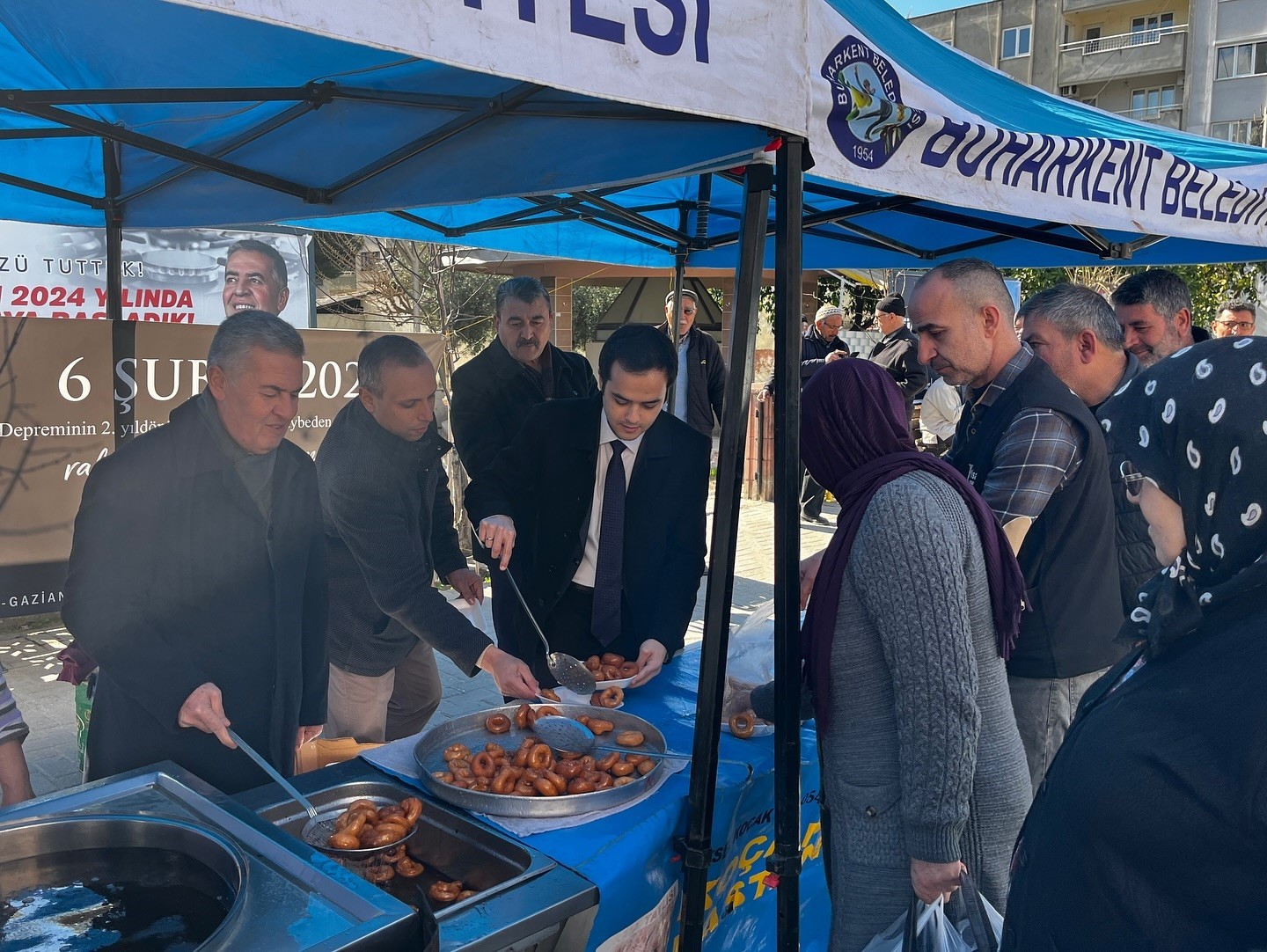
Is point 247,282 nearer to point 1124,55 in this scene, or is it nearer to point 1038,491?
point 1038,491

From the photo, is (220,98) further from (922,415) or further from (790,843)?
(922,415)

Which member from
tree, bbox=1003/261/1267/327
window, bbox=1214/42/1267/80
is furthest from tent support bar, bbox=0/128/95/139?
window, bbox=1214/42/1267/80

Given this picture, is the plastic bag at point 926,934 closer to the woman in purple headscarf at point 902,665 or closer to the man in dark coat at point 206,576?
the woman in purple headscarf at point 902,665

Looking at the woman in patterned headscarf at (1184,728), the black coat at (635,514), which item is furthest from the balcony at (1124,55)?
the woman in patterned headscarf at (1184,728)

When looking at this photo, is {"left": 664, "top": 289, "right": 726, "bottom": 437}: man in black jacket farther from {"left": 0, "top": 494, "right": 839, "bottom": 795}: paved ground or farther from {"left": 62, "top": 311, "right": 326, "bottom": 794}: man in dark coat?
{"left": 62, "top": 311, "right": 326, "bottom": 794}: man in dark coat

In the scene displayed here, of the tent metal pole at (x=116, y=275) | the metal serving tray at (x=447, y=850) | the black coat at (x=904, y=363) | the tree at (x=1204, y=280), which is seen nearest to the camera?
the metal serving tray at (x=447, y=850)

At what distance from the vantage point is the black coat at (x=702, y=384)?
22.8 ft

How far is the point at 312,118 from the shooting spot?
8.56 feet

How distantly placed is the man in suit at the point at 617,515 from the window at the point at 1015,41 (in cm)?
3869

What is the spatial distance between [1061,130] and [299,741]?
2684 millimetres

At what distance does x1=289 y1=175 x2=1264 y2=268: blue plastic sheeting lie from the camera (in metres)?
3.87

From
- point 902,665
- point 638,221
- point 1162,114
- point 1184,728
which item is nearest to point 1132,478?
point 1184,728

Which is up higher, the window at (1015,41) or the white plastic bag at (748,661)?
the window at (1015,41)

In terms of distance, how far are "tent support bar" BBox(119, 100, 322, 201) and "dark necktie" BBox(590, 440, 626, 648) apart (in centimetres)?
127
